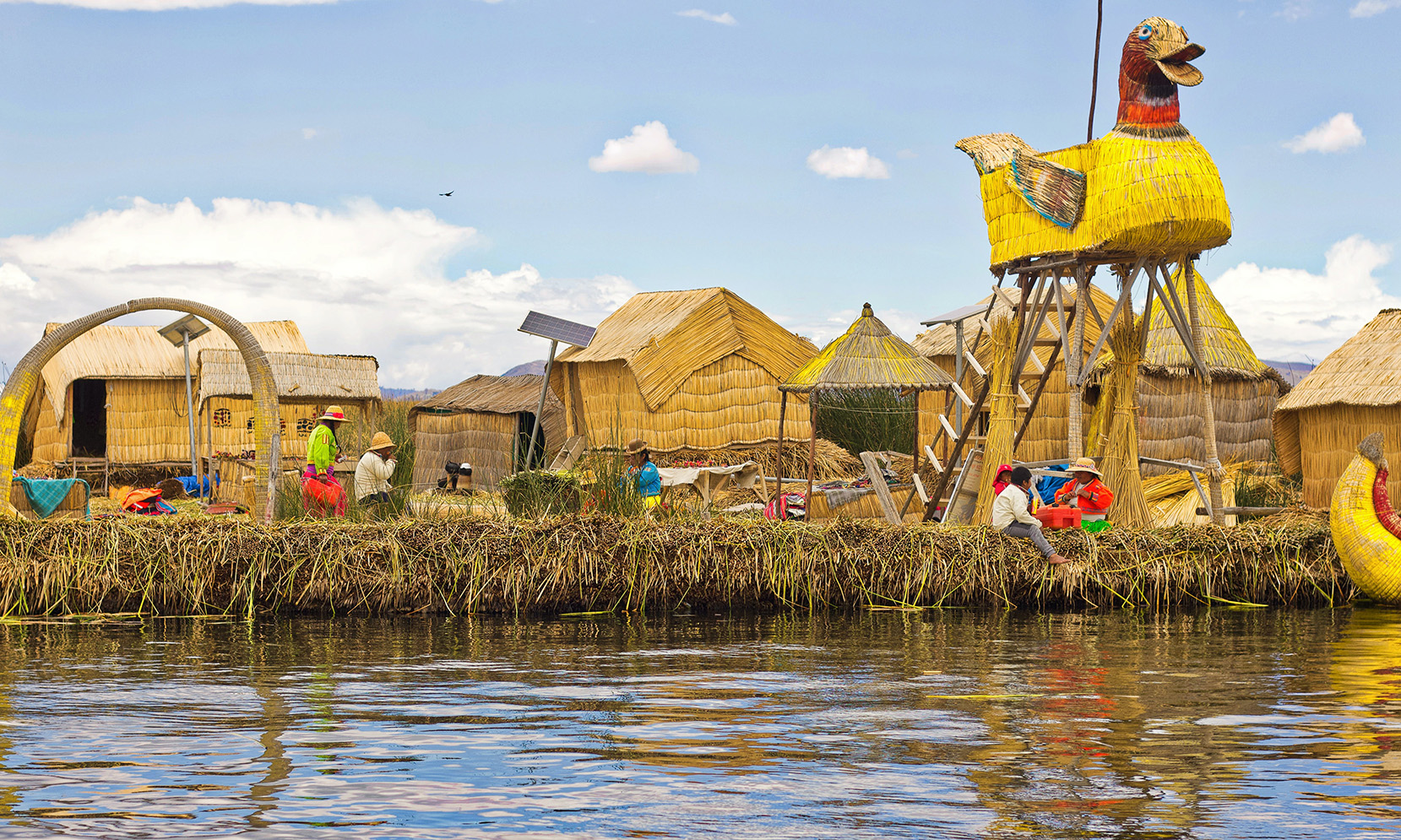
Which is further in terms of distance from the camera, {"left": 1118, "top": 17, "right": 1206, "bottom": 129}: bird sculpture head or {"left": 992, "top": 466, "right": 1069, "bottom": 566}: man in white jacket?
{"left": 1118, "top": 17, "right": 1206, "bottom": 129}: bird sculpture head

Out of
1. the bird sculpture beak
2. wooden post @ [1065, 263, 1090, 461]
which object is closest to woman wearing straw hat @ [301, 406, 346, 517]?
wooden post @ [1065, 263, 1090, 461]

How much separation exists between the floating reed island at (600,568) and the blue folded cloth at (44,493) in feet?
10.3

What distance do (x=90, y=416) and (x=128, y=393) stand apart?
13.9ft

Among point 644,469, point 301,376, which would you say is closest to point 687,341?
point 301,376

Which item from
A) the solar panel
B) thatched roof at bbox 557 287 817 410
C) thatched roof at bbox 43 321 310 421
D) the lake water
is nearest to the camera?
the lake water

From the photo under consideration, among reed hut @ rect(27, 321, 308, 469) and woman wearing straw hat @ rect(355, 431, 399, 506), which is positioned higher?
reed hut @ rect(27, 321, 308, 469)

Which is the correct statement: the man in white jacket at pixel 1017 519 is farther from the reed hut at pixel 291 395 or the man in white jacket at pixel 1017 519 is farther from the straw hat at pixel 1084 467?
the reed hut at pixel 291 395

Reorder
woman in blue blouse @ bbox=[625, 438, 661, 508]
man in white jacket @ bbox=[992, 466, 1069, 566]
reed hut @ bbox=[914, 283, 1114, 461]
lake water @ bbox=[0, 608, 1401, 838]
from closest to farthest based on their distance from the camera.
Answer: lake water @ bbox=[0, 608, 1401, 838]
man in white jacket @ bbox=[992, 466, 1069, 566]
woman in blue blouse @ bbox=[625, 438, 661, 508]
reed hut @ bbox=[914, 283, 1114, 461]

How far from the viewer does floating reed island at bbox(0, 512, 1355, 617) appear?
11.4 m

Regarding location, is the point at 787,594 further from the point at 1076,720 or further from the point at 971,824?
the point at 971,824

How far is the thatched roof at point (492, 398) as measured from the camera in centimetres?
2673

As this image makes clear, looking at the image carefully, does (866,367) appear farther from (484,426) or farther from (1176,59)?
(484,426)

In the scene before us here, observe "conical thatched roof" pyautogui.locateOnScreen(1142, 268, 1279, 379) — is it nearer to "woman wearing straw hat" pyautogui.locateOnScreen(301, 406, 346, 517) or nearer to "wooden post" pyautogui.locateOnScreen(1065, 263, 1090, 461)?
"wooden post" pyautogui.locateOnScreen(1065, 263, 1090, 461)

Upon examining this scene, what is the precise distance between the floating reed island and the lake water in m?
1.32
